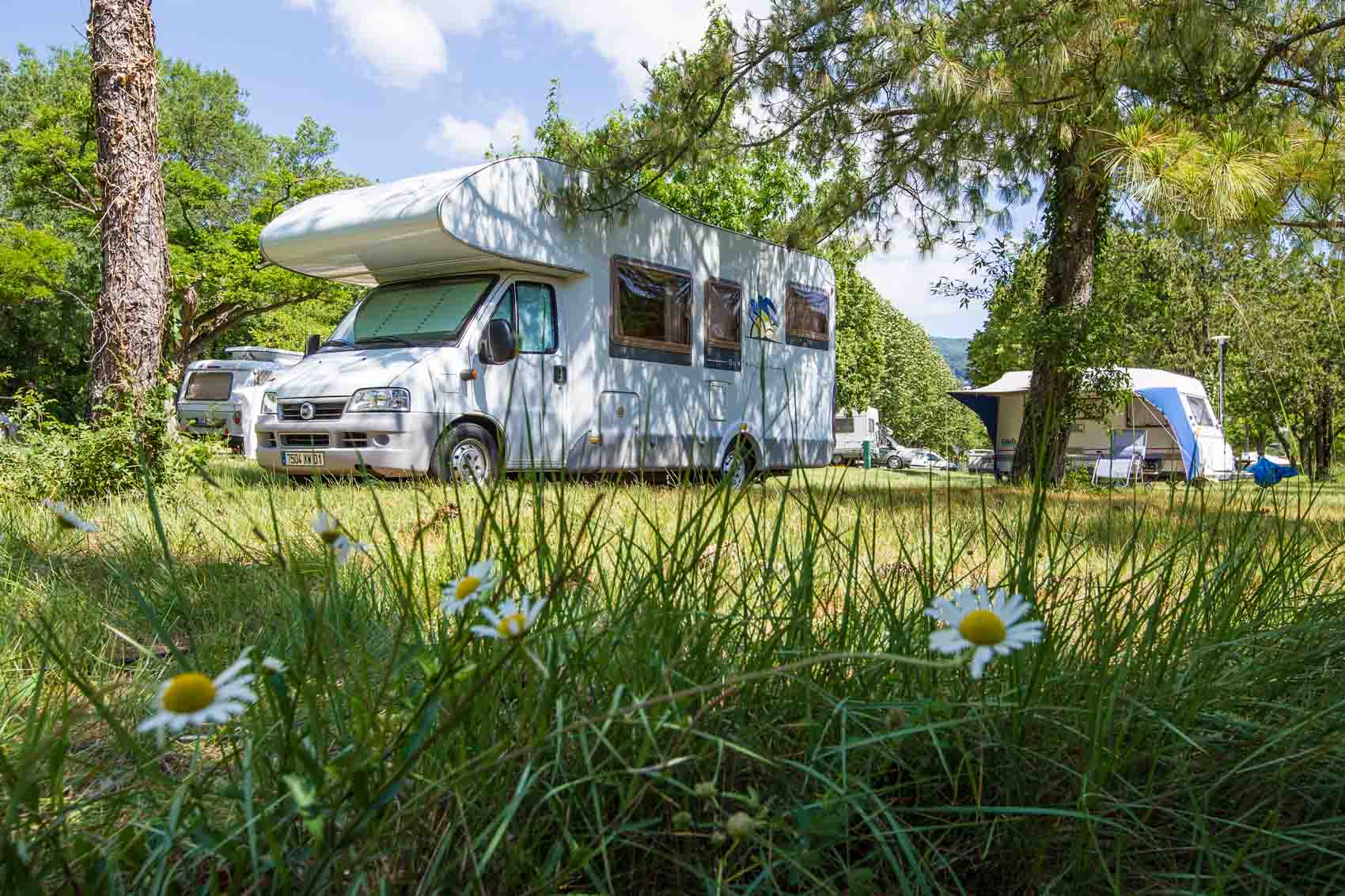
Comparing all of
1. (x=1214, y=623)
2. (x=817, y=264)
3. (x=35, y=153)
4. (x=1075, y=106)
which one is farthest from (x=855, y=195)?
(x=35, y=153)

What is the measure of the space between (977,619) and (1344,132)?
28.4ft

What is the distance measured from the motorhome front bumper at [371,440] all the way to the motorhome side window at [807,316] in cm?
496

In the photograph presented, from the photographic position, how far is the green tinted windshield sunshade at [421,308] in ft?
24.8

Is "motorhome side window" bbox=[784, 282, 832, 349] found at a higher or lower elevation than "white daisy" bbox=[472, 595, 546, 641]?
higher

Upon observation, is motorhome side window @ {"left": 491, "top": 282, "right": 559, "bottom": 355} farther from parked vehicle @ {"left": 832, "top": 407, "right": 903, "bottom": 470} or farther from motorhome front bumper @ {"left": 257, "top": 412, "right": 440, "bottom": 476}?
parked vehicle @ {"left": 832, "top": 407, "right": 903, "bottom": 470}

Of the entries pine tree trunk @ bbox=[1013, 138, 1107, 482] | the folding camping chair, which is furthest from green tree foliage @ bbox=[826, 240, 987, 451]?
the folding camping chair

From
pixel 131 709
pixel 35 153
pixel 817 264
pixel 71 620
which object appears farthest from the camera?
pixel 35 153

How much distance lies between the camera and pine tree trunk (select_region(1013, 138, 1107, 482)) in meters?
9.09

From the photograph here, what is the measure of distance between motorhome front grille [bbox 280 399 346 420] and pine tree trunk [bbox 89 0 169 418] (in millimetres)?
1484

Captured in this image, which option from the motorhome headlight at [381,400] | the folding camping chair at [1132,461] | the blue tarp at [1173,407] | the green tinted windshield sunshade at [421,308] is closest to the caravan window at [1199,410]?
the blue tarp at [1173,407]

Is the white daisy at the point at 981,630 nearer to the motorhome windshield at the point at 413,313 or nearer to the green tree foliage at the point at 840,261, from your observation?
the green tree foliage at the point at 840,261

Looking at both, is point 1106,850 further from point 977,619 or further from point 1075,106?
point 1075,106

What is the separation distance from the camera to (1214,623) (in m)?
1.43

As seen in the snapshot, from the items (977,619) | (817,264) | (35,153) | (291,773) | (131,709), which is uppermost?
(35,153)
